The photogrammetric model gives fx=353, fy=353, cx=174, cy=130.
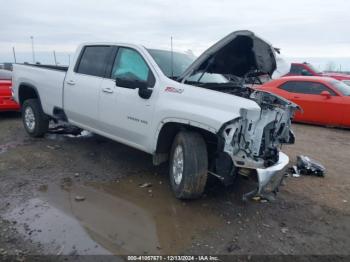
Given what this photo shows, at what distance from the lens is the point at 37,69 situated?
6.95m

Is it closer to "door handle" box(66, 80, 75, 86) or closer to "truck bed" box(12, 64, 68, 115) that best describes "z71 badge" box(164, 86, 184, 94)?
"door handle" box(66, 80, 75, 86)

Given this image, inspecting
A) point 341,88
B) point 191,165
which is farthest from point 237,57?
point 341,88

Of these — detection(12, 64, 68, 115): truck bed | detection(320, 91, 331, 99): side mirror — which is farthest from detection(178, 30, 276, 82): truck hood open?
detection(320, 91, 331, 99): side mirror

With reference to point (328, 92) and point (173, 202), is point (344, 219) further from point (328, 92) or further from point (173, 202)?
point (328, 92)

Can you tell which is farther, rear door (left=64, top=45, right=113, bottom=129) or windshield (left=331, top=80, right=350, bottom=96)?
windshield (left=331, top=80, right=350, bottom=96)

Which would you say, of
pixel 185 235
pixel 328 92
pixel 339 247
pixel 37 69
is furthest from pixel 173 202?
pixel 328 92

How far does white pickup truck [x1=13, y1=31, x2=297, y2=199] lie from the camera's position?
12.8 feet

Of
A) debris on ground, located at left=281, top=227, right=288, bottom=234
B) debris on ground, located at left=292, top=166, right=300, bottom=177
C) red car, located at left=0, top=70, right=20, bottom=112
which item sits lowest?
debris on ground, located at left=281, top=227, right=288, bottom=234

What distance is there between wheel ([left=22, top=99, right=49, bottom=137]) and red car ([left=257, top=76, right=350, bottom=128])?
6.62 metres

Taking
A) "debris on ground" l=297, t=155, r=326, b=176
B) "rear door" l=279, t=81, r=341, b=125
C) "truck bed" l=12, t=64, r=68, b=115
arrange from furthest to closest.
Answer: "rear door" l=279, t=81, r=341, b=125, "truck bed" l=12, t=64, r=68, b=115, "debris on ground" l=297, t=155, r=326, b=176

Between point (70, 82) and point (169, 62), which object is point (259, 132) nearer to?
point (169, 62)

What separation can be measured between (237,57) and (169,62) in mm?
962

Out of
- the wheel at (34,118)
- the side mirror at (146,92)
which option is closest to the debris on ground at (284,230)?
the side mirror at (146,92)

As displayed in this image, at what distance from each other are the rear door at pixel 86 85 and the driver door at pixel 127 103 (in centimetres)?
22
